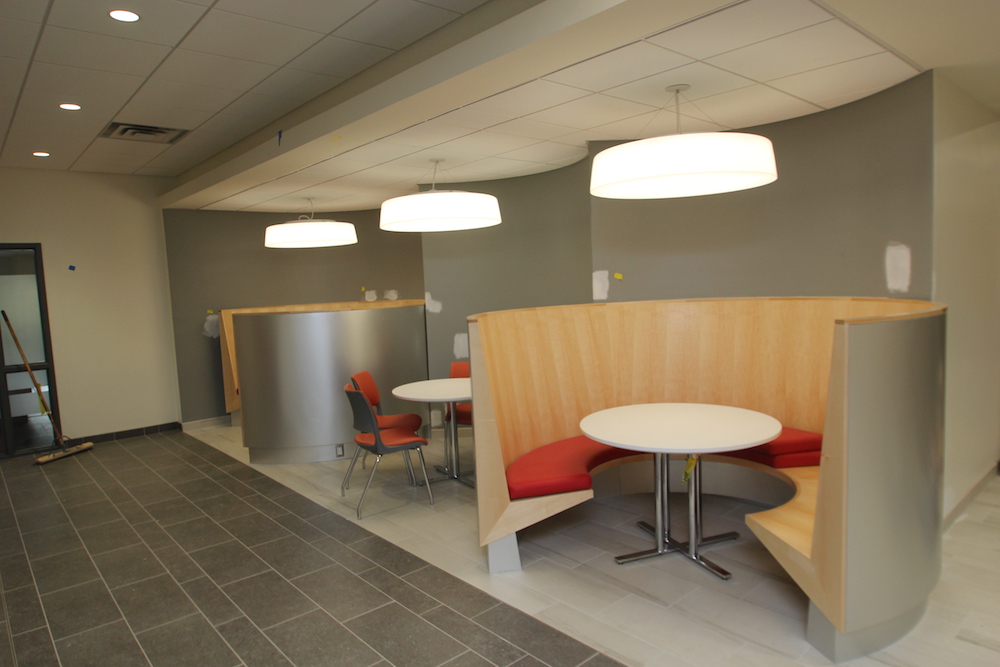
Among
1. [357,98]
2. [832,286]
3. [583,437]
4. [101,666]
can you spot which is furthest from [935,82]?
[101,666]

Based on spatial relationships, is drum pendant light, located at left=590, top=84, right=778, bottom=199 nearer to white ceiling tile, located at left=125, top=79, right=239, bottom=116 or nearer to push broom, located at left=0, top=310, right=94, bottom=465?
white ceiling tile, located at left=125, top=79, right=239, bottom=116

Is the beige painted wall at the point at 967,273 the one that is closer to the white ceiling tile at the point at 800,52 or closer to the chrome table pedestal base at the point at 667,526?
the white ceiling tile at the point at 800,52

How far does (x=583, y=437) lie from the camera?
4.12 meters

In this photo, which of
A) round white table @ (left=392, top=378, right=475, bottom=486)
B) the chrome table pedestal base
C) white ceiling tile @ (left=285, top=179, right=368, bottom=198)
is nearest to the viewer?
the chrome table pedestal base

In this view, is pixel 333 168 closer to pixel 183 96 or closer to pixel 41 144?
pixel 183 96

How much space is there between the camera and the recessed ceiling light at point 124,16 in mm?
3115

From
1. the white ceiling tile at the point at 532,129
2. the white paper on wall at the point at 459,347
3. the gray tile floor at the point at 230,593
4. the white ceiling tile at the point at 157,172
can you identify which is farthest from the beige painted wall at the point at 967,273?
the white ceiling tile at the point at 157,172

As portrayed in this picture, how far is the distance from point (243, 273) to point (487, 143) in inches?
178

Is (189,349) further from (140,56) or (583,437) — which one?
(583,437)

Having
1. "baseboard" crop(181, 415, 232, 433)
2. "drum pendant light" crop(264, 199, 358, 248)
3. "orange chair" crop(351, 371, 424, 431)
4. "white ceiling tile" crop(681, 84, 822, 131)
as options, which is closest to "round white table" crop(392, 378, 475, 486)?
"orange chair" crop(351, 371, 424, 431)

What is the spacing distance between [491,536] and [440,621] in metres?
0.53

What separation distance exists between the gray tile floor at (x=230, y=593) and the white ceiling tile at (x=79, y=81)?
120 inches

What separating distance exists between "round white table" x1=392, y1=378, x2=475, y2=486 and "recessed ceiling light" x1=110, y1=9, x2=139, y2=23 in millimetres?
2881

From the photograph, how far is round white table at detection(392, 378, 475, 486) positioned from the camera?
4.77 m
